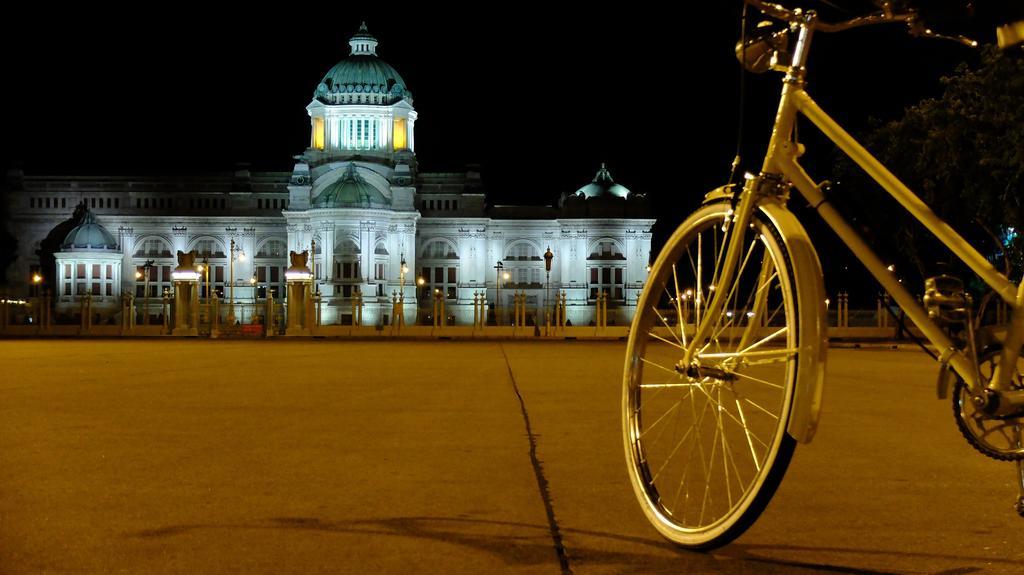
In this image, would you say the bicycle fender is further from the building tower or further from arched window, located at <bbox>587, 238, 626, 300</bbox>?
arched window, located at <bbox>587, 238, 626, 300</bbox>

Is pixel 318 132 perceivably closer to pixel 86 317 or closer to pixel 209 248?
pixel 209 248

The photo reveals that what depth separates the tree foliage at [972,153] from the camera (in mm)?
22531

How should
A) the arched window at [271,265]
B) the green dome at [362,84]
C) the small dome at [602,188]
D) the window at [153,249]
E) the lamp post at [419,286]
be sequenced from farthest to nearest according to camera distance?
1. the small dome at [602,188]
2. the green dome at [362,84]
3. the window at [153,249]
4. the arched window at [271,265]
5. the lamp post at [419,286]

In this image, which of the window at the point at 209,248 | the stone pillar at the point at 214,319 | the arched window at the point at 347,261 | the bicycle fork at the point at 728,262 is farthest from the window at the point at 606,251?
the bicycle fork at the point at 728,262

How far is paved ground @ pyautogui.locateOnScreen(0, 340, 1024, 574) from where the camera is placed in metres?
3.78

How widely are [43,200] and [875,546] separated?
82.4m

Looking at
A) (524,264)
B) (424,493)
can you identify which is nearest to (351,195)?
(524,264)

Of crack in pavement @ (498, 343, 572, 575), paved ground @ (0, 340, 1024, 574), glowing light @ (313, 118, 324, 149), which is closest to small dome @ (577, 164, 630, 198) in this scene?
glowing light @ (313, 118, 324, 149)

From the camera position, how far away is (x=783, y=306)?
327 cm

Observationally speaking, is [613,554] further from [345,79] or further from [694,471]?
[345,79]

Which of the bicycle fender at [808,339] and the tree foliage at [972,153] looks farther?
the tree foliage at [972,153]

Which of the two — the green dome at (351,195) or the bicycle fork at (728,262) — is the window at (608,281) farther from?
the bicycle fork at (728,262)

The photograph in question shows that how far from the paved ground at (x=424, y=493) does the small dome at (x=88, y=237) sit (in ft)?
215

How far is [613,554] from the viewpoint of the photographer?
3.79 metres
